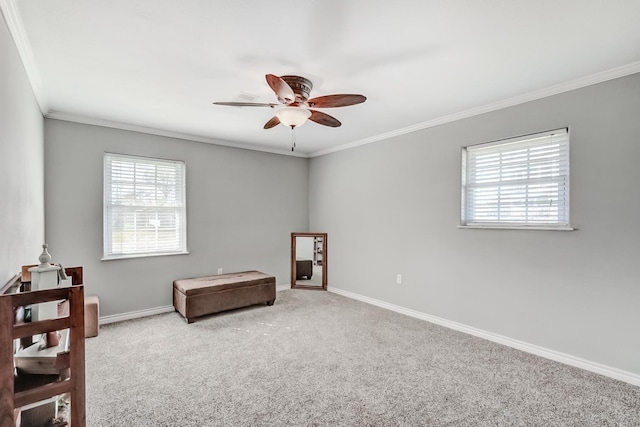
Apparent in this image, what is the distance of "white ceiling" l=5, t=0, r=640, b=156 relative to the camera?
1.73m

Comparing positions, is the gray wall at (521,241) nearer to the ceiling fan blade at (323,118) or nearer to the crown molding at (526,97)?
the crown molding at (526,97)

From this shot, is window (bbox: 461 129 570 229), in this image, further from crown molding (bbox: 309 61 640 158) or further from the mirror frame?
the mirror frame

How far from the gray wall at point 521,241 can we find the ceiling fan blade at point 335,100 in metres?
1.71

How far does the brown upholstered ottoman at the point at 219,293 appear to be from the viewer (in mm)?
3684

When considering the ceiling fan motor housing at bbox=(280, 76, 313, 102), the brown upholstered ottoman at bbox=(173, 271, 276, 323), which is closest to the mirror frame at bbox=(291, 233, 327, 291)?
the brown upholstered ottoman at bbox=(173, 271, 276, 323)

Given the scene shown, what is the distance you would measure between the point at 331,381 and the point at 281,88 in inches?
86.0

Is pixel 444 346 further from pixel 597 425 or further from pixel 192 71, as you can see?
pixel 192 71

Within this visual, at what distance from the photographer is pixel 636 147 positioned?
2379 mm

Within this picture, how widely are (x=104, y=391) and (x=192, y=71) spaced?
2.47 m

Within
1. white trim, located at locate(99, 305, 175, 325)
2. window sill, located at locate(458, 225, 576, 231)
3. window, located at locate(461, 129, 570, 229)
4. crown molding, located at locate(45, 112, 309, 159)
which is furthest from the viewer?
white trim, located at locate(99, 305, 175, 325)

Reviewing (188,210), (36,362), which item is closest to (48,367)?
(36,362)

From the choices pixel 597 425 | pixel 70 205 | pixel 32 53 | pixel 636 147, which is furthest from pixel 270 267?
pixel 636 147

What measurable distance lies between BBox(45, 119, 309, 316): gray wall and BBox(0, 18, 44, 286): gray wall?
522 mm

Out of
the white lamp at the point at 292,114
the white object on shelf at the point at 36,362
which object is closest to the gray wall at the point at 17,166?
the white object on shelf at the point at 36,362
